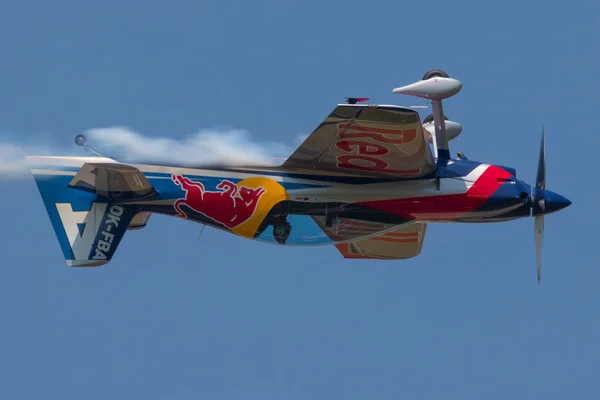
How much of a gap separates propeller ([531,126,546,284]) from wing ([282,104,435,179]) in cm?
249

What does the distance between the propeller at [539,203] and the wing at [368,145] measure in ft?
8.16

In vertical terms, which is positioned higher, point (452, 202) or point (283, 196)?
point (283, 196)

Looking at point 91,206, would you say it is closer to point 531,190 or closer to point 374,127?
point 374,127

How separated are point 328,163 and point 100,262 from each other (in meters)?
5.78

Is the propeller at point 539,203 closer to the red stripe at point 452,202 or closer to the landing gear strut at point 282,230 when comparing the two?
the red stripe at point 452,202

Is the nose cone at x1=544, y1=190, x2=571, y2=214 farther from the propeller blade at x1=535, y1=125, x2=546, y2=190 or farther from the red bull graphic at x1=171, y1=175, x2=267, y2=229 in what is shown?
the red bull graphic at x1=171, y1=175, x2=267, y2=229

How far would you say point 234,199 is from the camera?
32719mm

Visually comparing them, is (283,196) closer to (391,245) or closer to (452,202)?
(452,202)

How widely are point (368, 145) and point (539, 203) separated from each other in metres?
4.38

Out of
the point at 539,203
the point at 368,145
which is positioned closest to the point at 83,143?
the point at 368,145

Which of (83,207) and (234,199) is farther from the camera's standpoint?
(83,207)

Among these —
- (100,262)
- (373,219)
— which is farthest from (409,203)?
(100,262)

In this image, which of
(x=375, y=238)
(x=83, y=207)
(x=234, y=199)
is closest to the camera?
(x=234, y=199)

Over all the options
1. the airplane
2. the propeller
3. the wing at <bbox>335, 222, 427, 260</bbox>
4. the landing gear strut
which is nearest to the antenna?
the airplane
